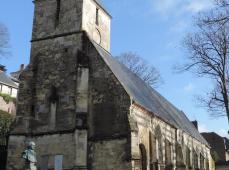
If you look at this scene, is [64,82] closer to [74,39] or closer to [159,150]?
[74,39]

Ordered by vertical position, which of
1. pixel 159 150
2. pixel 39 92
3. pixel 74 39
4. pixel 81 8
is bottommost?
pixel 159 150

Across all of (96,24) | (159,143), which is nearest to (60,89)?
(96,24)

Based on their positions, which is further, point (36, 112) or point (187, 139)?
point (187, 139)

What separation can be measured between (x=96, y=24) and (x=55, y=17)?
9.81 feet

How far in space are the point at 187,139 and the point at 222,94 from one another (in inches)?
596

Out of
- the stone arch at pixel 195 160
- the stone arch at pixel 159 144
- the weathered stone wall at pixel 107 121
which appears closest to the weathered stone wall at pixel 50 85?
the weathered stone wall at pixel 107 121

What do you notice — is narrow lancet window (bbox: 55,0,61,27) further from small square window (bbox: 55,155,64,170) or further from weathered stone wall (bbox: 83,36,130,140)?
small square window (bbox: 55,155,64,170)

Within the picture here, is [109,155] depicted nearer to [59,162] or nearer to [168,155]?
[59,162]

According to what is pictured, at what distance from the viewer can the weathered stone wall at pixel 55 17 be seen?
957 inches

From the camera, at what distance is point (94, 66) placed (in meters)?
22.4

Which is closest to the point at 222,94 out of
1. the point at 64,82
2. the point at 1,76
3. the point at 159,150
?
the point at 159,150

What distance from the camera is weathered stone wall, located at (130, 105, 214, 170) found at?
2059 centimetres

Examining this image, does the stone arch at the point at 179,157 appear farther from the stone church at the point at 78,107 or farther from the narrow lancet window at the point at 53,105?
the narrow lancet window at the point at 53,105

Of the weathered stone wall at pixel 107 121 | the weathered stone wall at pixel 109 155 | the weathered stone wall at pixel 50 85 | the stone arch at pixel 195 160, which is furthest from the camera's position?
the stone arch at pixel 195 160
